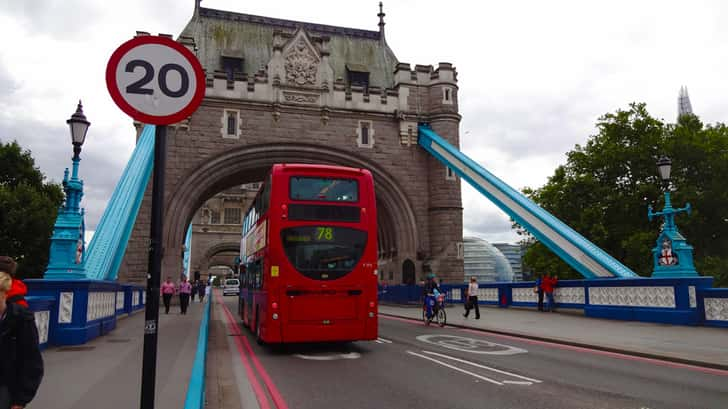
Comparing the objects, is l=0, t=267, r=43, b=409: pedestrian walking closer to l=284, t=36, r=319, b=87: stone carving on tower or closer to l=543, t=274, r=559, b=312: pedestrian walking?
l=543, t=274, r=559, b=312: pedestrian walking

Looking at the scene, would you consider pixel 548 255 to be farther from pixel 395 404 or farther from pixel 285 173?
pixel 395 404

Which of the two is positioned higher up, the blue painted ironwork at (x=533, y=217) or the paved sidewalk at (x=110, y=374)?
the blue painted ironwork at (x=533, y=217)

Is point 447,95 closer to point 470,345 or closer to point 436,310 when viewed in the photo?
point 436,310

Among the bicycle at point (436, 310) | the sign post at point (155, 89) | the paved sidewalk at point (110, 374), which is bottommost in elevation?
the paved sidewalk at point (110, 374)

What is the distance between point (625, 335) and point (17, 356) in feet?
37.2

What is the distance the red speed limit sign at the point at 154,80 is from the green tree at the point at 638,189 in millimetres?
29543

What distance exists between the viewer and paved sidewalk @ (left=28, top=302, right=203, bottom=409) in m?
5.38

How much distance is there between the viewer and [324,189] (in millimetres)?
10250

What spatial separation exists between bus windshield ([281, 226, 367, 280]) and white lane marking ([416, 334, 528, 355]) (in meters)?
2.65

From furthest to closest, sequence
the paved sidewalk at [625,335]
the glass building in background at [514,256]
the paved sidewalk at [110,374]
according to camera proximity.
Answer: the glass building in background at [514,256] → the paved sidewalk at [625,335] → the paved sidewalk at [110,374]

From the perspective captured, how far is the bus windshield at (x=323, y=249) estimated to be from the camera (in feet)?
32.2

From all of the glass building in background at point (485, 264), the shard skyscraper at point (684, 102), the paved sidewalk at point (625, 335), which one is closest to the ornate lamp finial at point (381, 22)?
the paved sidewalk at point (625, 335)

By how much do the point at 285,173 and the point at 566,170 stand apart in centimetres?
2944

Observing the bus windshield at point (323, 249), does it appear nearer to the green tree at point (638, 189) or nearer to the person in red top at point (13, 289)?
the person in red top at point (13, 289)
